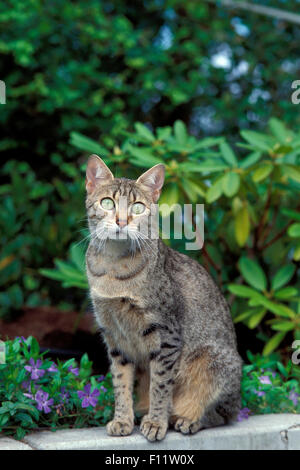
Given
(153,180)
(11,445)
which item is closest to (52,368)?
(11,445)

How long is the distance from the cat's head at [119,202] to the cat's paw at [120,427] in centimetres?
87

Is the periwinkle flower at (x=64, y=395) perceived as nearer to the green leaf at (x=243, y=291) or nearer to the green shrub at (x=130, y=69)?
the green leaf at (x=243, y=291)

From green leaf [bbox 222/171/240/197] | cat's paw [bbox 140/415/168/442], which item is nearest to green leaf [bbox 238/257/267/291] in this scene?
green leaf [bbox 222/171/240/197]

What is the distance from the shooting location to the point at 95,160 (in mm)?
3035

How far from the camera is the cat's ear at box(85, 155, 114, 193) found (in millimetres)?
3053

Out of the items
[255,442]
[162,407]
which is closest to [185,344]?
[162,407]

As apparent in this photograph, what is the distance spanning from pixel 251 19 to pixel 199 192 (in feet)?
16.3

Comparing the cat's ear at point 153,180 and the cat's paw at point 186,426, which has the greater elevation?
the cat's ear at point 153,180

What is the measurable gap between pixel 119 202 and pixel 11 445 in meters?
1.18

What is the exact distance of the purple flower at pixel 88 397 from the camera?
3308mm

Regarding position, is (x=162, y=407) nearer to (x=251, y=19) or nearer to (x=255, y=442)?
(x=255, y=442)

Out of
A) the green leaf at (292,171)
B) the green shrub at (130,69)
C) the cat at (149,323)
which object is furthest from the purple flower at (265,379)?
the green shrub at (130,69)

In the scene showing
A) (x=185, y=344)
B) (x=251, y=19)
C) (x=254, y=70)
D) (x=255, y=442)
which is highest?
(x=251, y=19)
